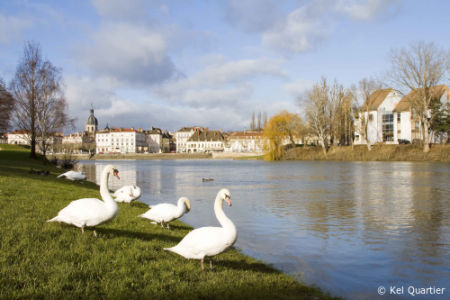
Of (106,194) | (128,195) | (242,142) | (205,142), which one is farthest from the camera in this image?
(205,142)

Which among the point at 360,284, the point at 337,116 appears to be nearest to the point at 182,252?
the point at 360,284

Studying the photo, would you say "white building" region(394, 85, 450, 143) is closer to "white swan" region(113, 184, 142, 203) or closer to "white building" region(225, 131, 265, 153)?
"white swan" region(113, 184, 142, 203)

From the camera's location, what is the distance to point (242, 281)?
5883mm

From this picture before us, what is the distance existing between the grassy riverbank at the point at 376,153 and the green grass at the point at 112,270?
58.6 meters

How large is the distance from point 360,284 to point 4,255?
6339 mm

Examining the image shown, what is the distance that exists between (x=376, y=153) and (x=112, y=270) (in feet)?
220

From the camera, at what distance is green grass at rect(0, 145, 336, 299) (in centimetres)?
495

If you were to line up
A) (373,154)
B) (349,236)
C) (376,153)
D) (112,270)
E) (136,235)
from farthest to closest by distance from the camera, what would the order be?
(373,154), (376,153), (349,236), (136,235), (112,270)

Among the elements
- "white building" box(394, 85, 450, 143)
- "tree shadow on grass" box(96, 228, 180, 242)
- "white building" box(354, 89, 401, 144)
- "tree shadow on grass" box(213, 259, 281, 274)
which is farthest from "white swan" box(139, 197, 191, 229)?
"white building" box(354, 89, 401, 144)

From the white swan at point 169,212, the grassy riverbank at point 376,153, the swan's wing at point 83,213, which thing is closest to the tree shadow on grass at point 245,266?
the swan's wing at point 83,213

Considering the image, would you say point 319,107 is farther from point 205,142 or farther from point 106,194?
point 205,142

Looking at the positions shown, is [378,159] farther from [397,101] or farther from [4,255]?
[4,255]

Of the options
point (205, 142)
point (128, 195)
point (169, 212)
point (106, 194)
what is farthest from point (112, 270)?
point (205, 142)

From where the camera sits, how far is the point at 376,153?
216ft
